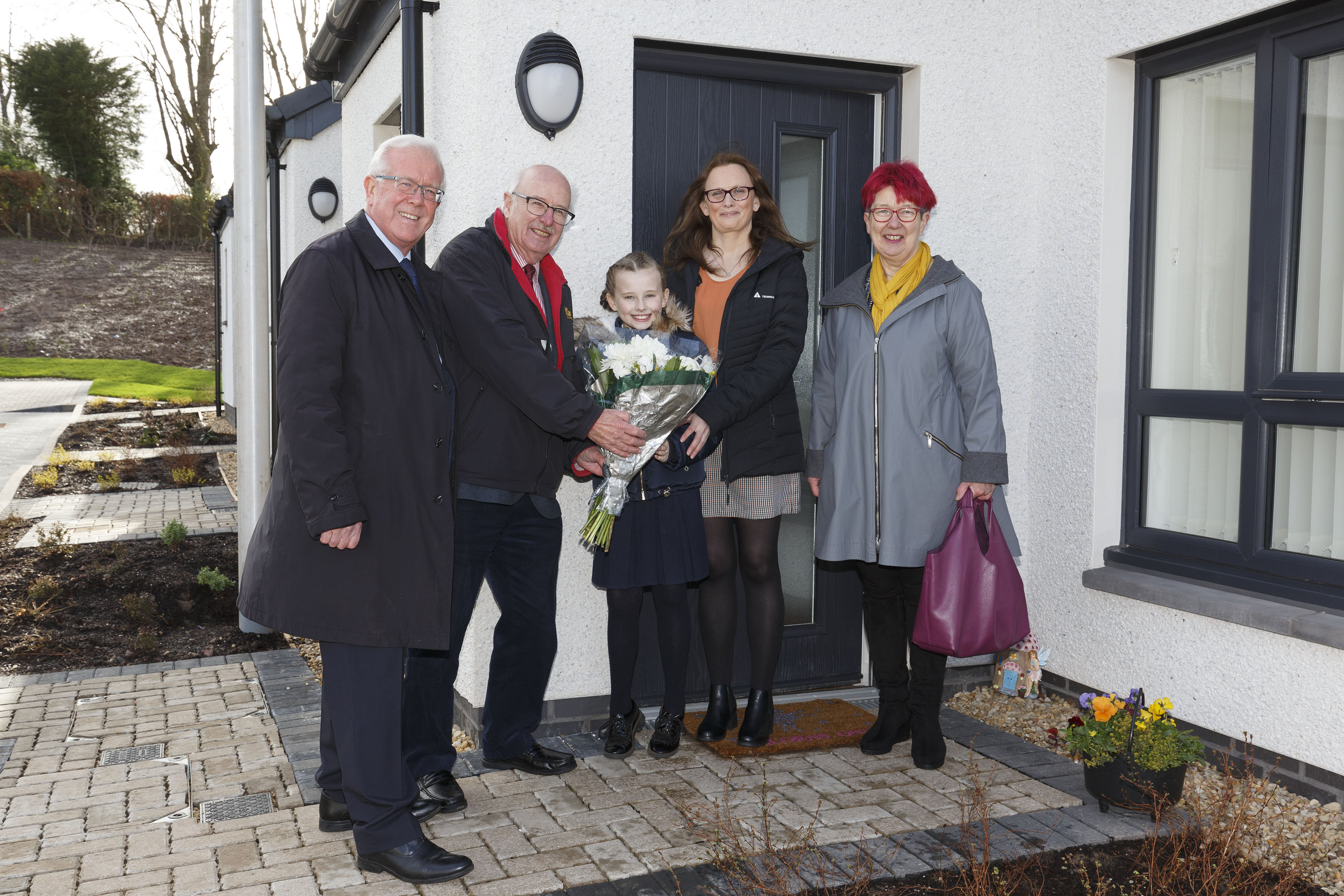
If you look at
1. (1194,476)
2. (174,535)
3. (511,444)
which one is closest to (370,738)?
(511,444)

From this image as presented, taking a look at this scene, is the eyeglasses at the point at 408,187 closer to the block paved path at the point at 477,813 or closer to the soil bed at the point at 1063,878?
the block paved path at the point at 477,813

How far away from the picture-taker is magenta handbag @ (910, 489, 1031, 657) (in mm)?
3529

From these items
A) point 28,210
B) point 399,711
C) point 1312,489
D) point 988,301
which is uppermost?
point 28,210

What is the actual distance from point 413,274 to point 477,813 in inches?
67.3

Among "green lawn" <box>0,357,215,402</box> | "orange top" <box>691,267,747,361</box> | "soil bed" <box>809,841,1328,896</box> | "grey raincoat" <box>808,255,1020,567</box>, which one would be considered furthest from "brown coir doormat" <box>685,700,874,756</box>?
"green lawn" <box>0,357,215,402</box>

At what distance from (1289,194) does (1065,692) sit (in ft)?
7.19

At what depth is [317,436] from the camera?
8.57ft

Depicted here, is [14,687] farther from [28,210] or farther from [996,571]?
[28,210]

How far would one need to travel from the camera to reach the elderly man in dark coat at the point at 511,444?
3201mm

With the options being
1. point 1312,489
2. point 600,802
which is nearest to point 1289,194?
point 1312,489

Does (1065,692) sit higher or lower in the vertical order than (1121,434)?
lower

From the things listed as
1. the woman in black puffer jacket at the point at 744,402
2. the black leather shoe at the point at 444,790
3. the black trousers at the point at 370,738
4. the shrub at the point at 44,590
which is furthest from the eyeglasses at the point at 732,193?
the shrub at the point at 44,590

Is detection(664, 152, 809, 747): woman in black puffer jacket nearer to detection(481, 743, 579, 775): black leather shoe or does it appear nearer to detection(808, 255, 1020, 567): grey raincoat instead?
detection(808, 255, 1020, 567): grey raincoat

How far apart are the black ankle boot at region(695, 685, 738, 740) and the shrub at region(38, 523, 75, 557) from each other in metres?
5.80
